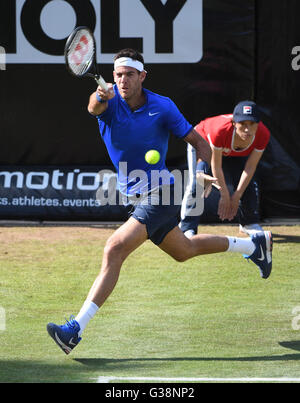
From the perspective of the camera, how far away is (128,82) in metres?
5.46

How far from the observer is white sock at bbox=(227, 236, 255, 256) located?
624cm

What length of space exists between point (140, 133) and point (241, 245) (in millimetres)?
1355

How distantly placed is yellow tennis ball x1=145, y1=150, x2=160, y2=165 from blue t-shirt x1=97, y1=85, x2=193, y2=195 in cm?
3

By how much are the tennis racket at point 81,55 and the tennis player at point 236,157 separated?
2.24 metres

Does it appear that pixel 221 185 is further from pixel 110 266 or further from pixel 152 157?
pixel 110 266

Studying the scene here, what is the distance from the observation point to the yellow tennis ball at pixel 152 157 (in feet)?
17.8

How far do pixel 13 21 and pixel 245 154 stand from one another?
3368 millimetres

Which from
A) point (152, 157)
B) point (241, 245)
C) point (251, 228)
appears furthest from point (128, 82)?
point (251, 228)

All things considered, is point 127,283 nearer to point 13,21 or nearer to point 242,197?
point 242,197

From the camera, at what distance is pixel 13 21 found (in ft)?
32.1

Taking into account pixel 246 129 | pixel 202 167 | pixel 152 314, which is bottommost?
pixel 152 314

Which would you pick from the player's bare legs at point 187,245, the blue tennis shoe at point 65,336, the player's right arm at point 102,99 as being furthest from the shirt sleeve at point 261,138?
the blue tennis shoe at point 65,336
